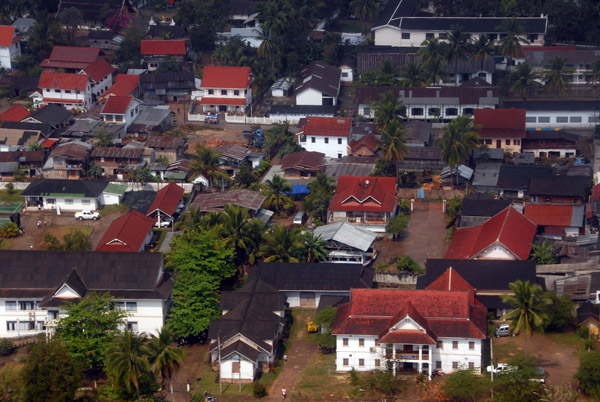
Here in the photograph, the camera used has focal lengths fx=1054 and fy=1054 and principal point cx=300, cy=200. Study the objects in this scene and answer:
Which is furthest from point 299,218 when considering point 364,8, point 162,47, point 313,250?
point 364,8

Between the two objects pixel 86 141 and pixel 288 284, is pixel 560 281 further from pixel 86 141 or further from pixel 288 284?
pixel 86 141

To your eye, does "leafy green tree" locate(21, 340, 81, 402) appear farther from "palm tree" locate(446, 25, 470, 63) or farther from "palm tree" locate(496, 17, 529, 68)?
"palm tree" locate(496, 17, 529, 68)

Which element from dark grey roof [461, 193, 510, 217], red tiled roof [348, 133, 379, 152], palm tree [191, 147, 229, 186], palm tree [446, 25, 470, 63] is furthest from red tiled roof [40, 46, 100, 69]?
dark grey roof [461, 193, 510, 217]

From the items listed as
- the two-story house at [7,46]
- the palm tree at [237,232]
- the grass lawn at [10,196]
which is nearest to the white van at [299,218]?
the palm tree at [237,232]

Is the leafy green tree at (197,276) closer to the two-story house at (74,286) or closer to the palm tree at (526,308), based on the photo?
the two-story house at (74,286)

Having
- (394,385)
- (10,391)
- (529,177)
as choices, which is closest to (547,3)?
(529,177)

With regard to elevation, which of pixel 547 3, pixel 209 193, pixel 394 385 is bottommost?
pixel 394 385
